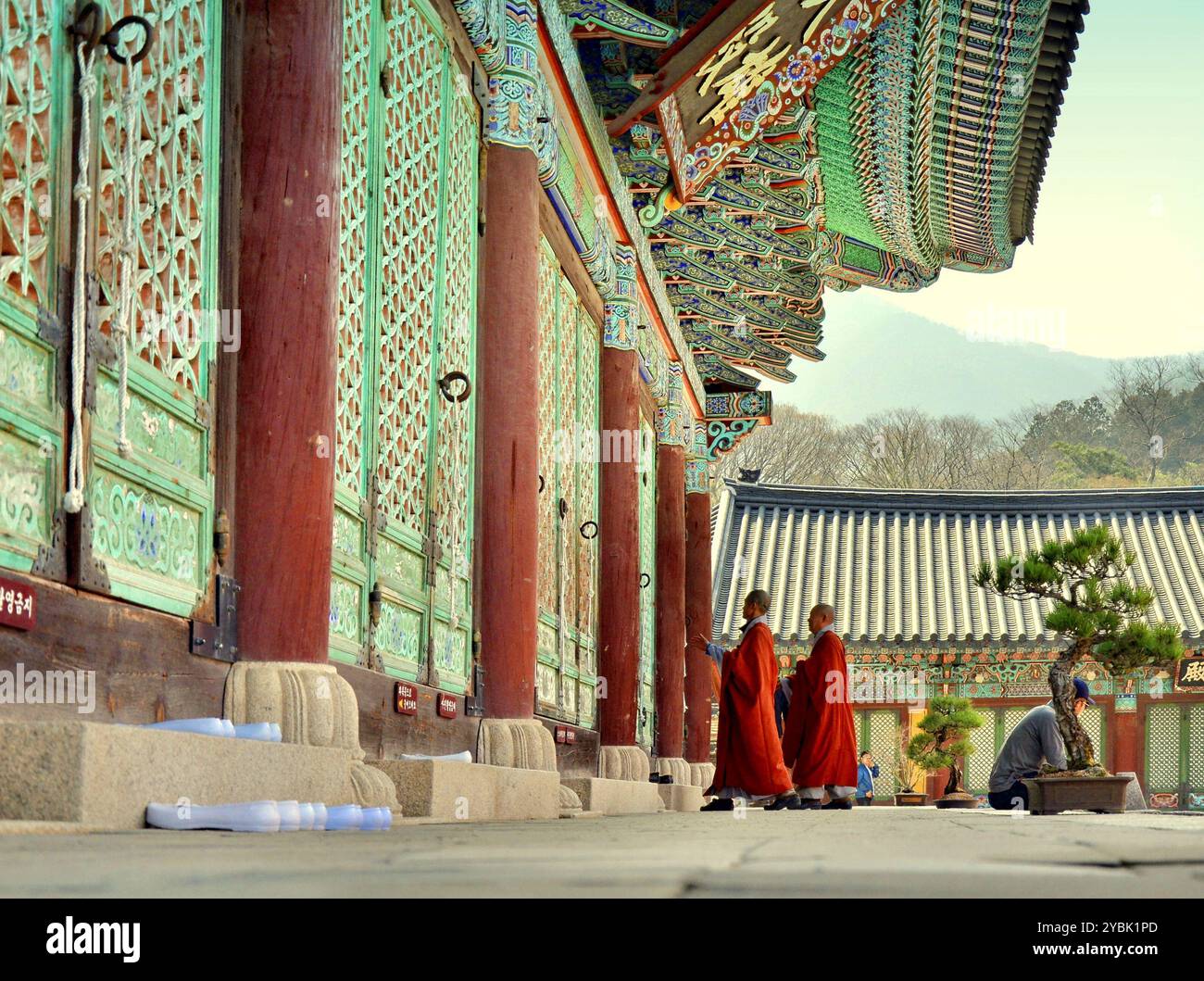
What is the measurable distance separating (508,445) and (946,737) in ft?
48.8

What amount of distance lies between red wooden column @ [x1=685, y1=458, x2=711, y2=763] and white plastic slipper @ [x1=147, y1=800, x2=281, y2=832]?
17.0m

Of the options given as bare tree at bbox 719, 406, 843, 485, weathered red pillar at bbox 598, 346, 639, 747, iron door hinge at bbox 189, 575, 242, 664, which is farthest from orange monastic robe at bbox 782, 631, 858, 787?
bare tree at bbox 719, 406, 843, 485

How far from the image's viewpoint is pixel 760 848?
9.69ft

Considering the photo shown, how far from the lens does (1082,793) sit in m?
13.2

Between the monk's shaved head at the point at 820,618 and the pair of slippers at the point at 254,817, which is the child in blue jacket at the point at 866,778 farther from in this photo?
the pair of slippers at the point at 254,817

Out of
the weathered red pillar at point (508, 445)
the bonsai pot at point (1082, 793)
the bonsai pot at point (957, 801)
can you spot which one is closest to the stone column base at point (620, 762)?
the bonsai pot at point (1082, 793)

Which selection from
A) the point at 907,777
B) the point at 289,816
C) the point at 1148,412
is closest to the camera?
the point at 289,816

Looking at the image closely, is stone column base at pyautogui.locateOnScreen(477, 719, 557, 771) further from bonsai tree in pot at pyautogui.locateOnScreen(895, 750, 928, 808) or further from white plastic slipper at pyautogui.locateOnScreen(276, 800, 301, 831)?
bonsai tree in pot at pyautogui.locateOnScreen(895, 750, 928, 808)

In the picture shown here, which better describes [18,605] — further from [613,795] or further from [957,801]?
[957,801]

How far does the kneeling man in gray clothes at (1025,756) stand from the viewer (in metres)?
14.1

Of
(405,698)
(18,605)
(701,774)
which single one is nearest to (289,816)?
(18,605)

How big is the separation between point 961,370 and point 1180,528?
154891 mm

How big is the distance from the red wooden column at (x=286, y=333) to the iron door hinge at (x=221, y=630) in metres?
0.04
